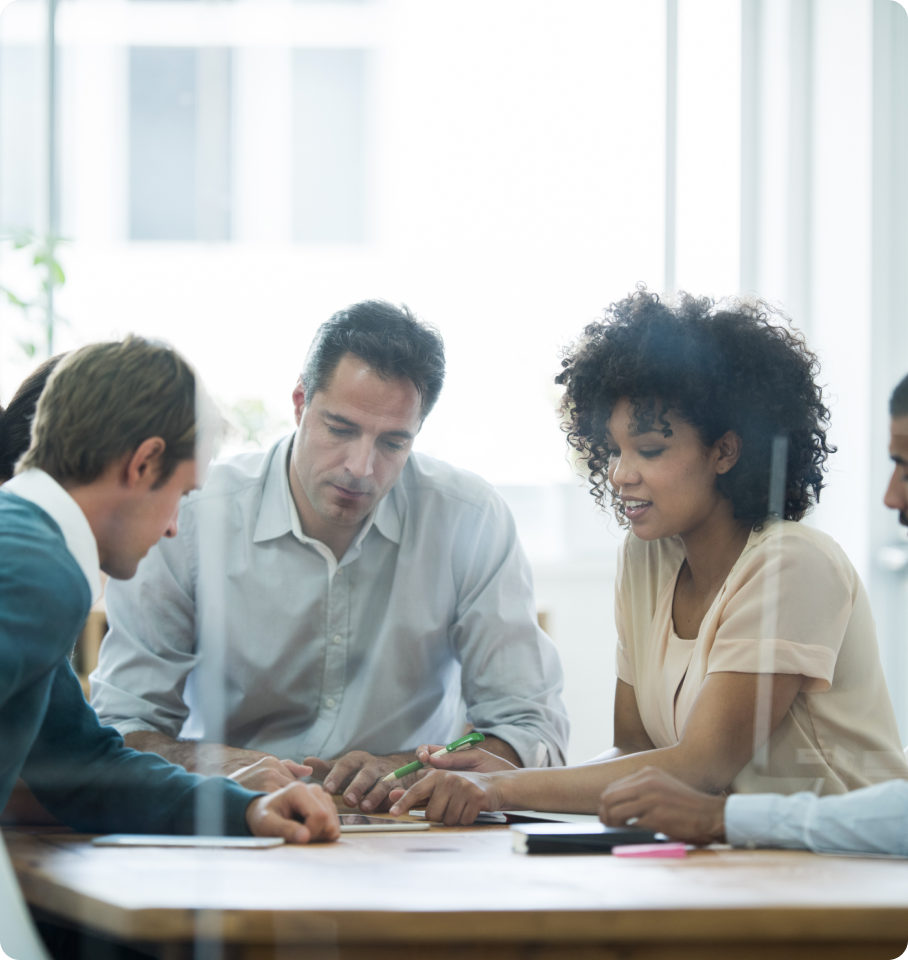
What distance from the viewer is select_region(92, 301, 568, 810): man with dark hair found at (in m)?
1.24

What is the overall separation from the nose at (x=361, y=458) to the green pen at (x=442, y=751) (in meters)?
0.37

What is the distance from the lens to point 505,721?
1.36m

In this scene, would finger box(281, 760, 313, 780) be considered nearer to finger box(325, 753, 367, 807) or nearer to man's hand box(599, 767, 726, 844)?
finger box(325, 753, 367, 807)

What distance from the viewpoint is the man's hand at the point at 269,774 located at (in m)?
0.96

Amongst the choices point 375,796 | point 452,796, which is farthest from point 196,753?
point 452,796

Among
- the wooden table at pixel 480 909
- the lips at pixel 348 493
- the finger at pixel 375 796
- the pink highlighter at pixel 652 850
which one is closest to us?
the wooden table at pixel 480 909

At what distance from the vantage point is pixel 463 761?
118 centimetres

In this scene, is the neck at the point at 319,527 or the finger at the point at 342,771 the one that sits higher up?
the neck at the point at 319,527

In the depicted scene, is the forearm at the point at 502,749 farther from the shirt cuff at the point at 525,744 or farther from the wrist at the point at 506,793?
the wrist at the point at 506,793

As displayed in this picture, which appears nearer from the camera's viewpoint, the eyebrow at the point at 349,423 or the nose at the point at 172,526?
the nose at the point at 172,526

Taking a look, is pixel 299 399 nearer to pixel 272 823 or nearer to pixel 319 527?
pixel 319 527

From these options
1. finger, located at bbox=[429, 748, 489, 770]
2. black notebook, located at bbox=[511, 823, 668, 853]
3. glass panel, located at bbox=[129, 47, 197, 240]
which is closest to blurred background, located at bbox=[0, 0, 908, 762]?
glass panel, located at bbox=[129, 47, 197, 240]

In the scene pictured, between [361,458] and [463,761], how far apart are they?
415mm

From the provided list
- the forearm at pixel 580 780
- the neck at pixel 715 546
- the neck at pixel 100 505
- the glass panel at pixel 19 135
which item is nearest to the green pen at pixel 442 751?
the forearm at pixel 580 780
